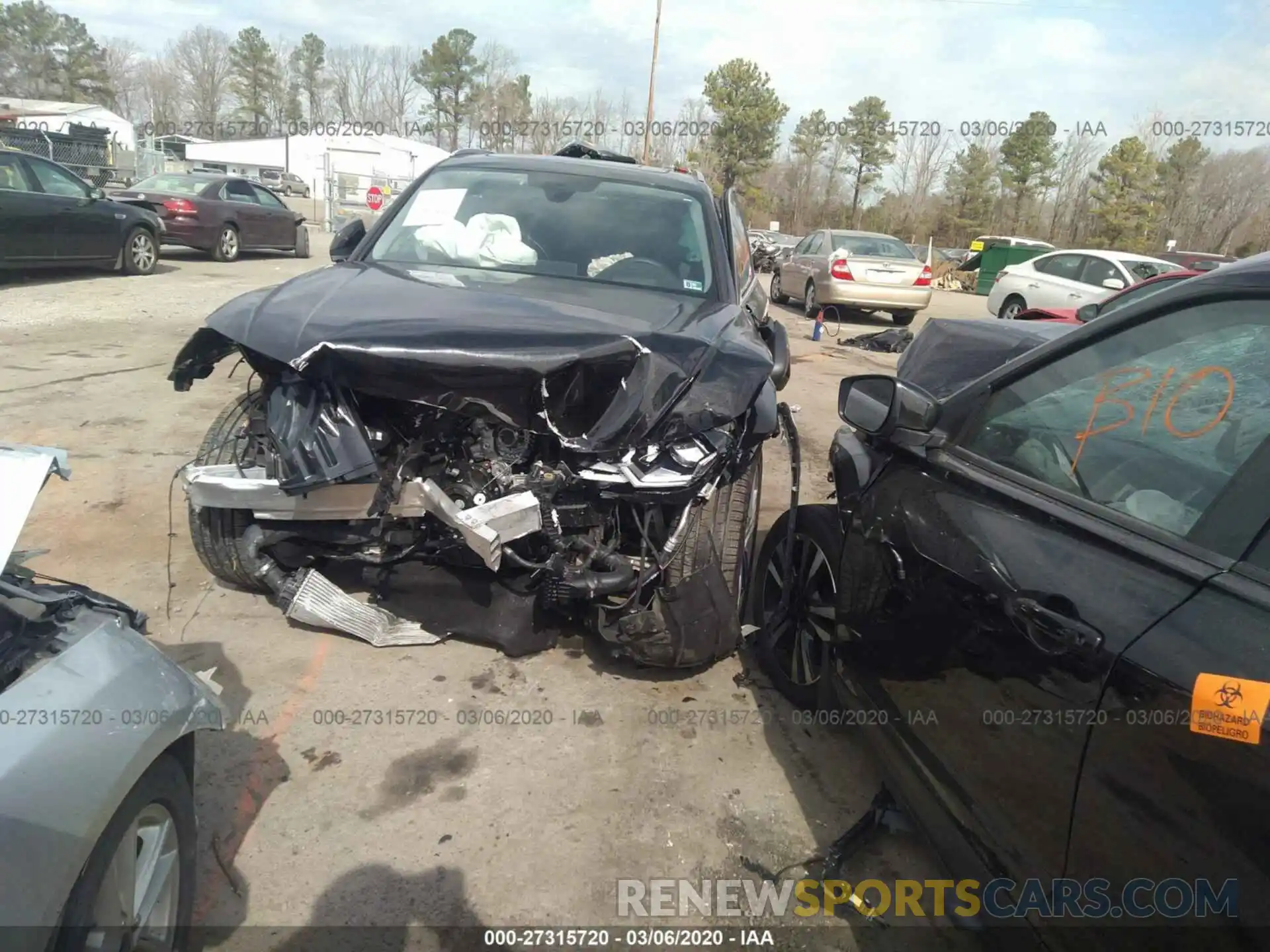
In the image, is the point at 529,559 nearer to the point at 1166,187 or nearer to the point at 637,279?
the point at 637,279

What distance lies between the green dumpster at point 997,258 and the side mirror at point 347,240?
23.9 m

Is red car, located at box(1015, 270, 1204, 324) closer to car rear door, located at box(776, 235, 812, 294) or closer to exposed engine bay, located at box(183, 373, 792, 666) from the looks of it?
exposed engine bay, located at box(183, 373, 792, 666)

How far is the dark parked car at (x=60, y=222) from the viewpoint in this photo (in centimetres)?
1004

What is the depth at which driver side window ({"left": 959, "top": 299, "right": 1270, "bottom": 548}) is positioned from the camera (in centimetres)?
163

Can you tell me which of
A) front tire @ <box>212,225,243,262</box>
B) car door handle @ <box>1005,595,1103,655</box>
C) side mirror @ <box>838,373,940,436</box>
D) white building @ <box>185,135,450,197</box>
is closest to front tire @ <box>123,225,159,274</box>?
front tire @ <box>212,225,243,262</box>

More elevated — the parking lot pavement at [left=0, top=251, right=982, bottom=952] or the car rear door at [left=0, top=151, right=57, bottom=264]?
the car rear door at [left=0, top=151, right=57, bottom=264]

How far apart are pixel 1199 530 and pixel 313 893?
2287 mm

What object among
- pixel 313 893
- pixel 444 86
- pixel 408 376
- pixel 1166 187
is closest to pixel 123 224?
pixel 408 376

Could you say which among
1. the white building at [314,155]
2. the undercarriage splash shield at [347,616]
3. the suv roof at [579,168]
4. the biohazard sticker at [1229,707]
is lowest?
the undercarriage splash shield at [347,616]

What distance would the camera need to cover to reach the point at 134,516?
427cm

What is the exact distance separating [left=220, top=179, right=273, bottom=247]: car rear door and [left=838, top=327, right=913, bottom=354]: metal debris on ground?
10993mm

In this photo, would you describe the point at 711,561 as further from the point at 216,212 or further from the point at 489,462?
the point at 216,212

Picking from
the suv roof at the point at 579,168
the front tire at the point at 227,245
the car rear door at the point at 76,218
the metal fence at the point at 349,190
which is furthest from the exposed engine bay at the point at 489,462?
the metal fence at the point at 349,190

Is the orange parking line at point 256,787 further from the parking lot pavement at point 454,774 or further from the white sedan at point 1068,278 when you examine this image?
the white sedan at point 1068,278
